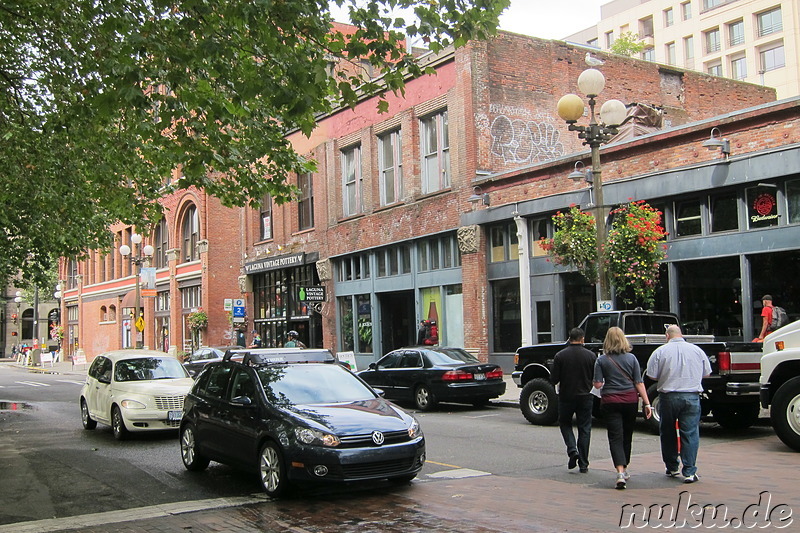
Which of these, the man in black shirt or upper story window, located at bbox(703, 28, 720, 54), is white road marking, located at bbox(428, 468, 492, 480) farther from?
upper story window, located at bbox(703, 28, 720, 54)

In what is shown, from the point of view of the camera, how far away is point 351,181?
105 ft

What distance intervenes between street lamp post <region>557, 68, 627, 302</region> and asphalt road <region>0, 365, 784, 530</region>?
3.65 m

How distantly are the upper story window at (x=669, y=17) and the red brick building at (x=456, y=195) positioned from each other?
37890 mm

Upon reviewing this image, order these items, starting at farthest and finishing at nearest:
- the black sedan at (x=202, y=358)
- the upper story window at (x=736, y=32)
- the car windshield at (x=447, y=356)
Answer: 1. the upper story window at (x=736, y=32)
2. the black sedan at (x=202, y=358)
3. the car windshield at (x=447, y=356)

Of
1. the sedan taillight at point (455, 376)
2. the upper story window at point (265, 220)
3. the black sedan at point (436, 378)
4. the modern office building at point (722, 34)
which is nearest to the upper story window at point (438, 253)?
the black sedan at point (436, 378)

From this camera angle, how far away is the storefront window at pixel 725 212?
727 inches

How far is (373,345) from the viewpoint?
98.8 feet

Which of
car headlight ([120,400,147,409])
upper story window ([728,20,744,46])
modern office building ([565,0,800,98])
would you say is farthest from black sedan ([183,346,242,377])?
upper story window ([728,20,744,46])

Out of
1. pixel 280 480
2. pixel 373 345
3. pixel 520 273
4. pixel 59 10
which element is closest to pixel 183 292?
pixel 373 345

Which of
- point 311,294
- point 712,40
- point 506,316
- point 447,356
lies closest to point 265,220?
point 311,294

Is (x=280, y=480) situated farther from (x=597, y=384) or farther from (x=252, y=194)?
(x=252, y=194)

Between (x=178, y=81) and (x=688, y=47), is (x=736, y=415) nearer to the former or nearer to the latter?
(x=178, y=81)

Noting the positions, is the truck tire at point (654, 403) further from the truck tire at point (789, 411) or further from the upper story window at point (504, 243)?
the upper story window at point (504, 243)

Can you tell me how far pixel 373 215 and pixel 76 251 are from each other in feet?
37.0
